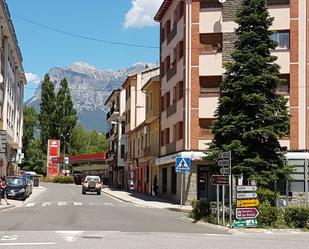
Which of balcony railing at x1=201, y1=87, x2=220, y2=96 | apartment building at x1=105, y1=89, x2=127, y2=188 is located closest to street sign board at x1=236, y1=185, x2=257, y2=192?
balcony railing at x1=201, y1=87, x2=220, y2=96

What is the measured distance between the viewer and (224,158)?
76.7ft

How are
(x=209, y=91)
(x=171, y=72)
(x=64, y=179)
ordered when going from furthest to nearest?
(x=64, y=179) < (x=171, y=72) < (x=209, y=91)

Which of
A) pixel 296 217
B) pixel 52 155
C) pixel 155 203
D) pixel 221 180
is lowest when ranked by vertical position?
pixel 155 203

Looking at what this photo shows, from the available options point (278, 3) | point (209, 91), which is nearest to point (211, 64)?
point (209, 91)

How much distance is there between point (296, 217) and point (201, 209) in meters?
4.63

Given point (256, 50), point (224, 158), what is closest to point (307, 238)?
point (224, 158)

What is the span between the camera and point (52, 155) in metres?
105

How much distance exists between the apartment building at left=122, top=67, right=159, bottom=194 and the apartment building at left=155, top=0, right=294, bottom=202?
1798 centimetres

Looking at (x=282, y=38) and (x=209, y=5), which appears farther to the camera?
(x=209, y=5)

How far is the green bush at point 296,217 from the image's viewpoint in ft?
73.8

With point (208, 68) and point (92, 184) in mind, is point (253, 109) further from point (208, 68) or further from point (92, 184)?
point (92, 184)

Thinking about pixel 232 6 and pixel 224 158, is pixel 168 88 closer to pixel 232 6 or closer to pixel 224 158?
pixel 232 6

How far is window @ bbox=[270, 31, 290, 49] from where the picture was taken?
1607 inches

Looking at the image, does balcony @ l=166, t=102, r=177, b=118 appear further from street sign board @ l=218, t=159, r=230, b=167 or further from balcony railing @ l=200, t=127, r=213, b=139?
street sign board @ l=218, t=159, r=230, b=167
